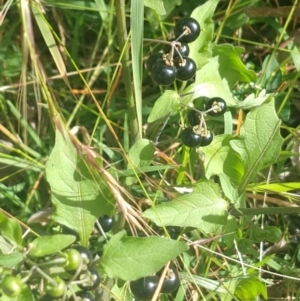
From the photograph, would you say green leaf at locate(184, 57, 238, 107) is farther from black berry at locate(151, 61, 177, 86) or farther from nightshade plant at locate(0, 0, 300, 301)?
black berry at locate(151, 61, 177, 86)

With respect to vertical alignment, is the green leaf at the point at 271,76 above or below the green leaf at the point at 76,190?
below

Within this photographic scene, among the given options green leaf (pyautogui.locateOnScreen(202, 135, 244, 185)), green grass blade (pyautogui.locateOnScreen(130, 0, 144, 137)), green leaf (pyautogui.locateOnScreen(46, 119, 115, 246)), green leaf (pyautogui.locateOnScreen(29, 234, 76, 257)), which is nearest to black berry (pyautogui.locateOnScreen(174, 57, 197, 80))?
green grass blade (pyautogui.locateOnScreen(130, 0, 144, 137))

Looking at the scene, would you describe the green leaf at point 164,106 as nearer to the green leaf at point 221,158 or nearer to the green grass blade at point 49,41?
the green leaf at point 221,158

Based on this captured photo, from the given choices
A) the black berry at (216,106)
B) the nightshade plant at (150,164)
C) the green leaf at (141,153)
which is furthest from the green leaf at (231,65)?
the green leaf at (141,153)

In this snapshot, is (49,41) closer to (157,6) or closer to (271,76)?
(157,6)

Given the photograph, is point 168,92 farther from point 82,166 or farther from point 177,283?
point 177,283

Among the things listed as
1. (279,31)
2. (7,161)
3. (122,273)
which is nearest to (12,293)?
(122,273)
